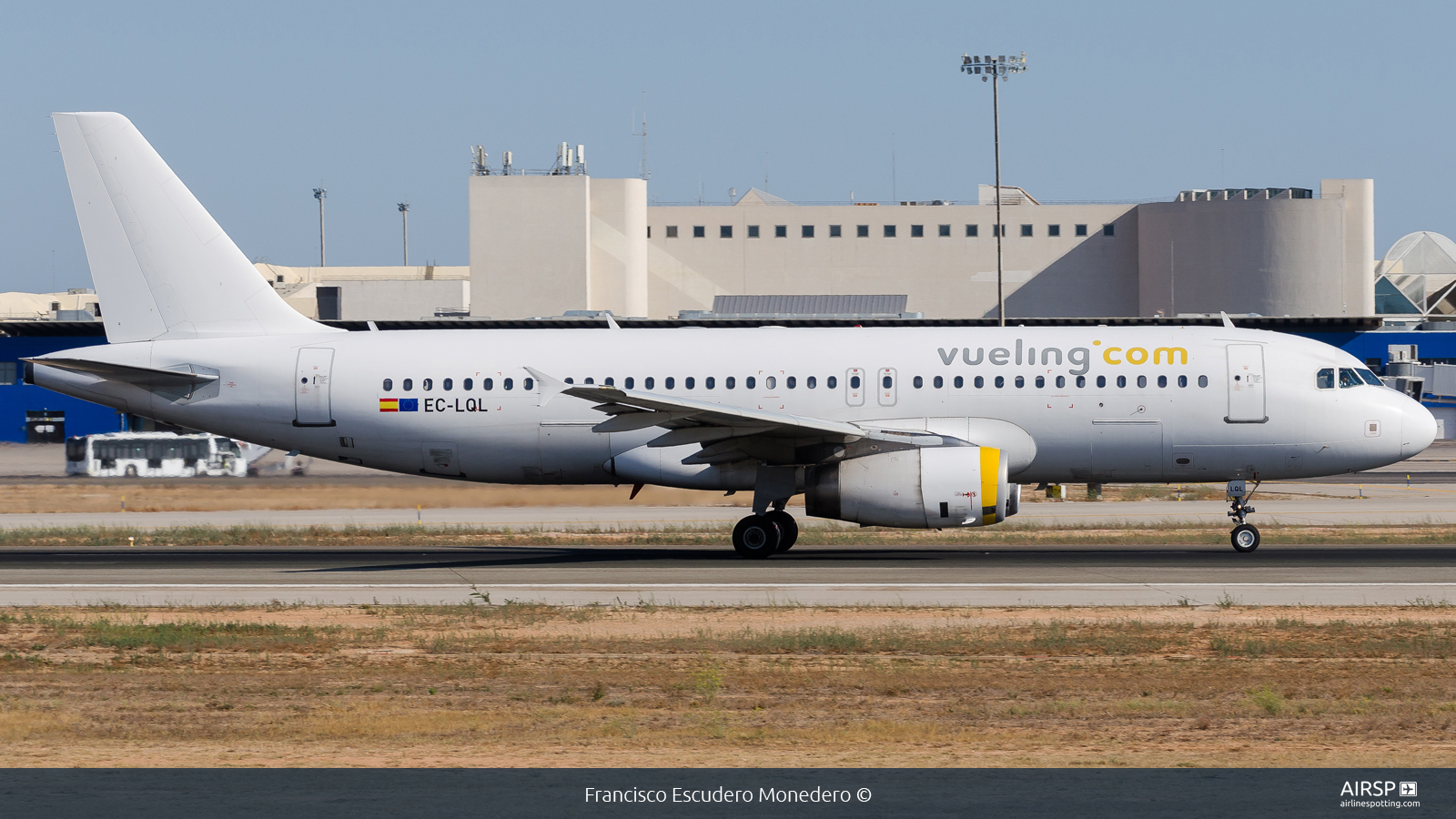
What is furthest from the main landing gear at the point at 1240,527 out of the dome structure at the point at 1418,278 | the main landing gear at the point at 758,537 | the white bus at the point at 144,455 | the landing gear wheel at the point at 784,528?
the dome structure at the point at 1418,278

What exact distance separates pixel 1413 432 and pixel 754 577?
1298 cm

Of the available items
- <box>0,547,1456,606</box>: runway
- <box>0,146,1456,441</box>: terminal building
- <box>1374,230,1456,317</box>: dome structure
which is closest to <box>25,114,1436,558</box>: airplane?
<box>0,547,1456,606</box>: runway

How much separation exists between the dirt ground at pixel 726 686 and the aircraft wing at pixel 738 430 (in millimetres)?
5829

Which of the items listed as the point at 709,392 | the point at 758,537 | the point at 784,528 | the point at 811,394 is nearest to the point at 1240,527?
the point at 811,394

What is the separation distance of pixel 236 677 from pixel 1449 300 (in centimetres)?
12343

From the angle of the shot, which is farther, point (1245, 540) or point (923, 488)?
point (1245, 540)

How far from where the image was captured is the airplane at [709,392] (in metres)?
26.6

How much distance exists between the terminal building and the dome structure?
36.9 ft

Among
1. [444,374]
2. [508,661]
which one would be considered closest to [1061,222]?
[444,374]

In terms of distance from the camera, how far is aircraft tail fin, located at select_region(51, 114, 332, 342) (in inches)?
1129

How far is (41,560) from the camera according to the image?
2734cm

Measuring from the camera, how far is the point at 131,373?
91.4 ft

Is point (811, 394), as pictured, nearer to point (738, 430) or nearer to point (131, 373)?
point (738, 430)
